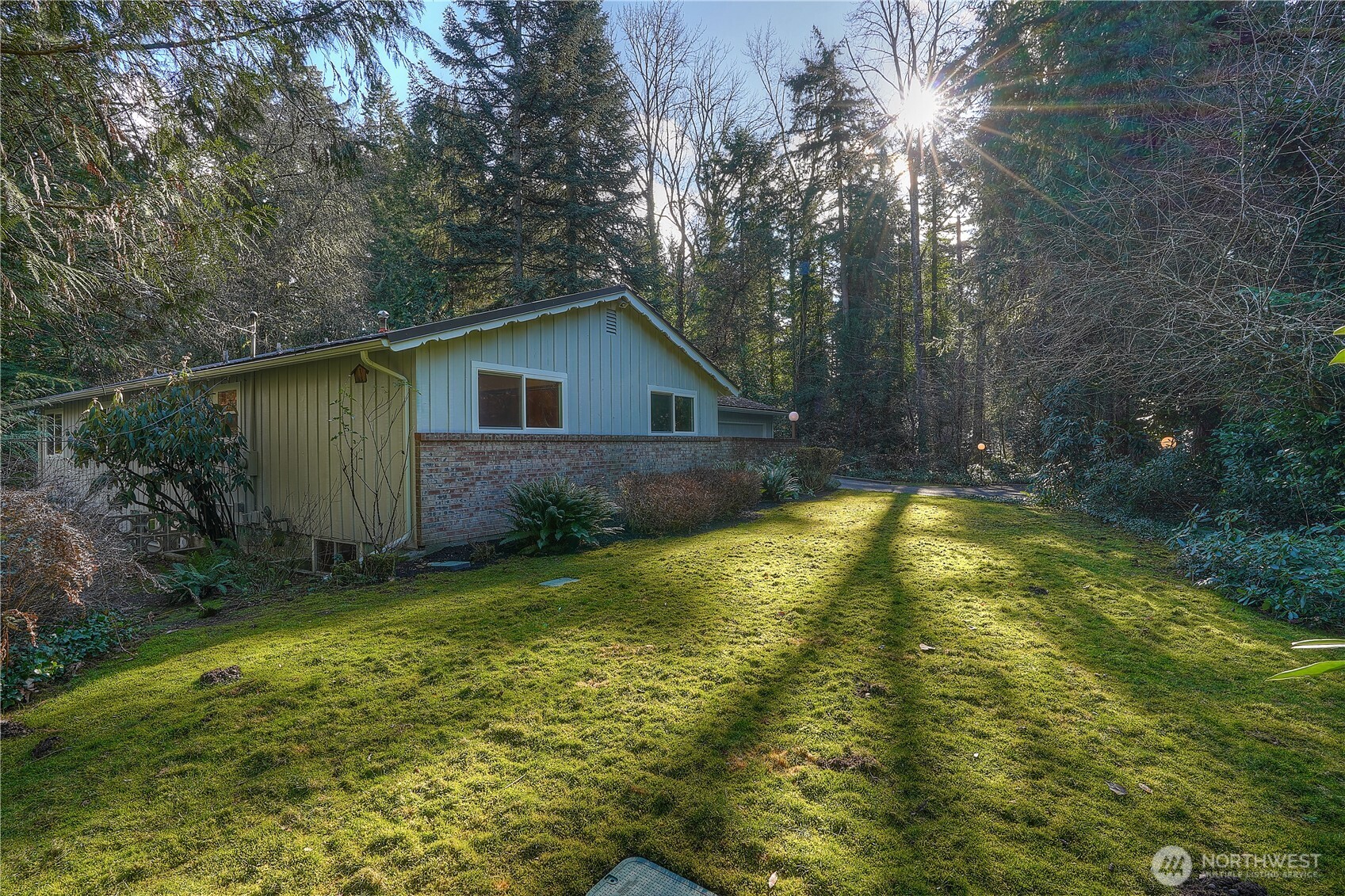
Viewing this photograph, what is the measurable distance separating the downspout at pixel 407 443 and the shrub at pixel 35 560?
3.35 meters

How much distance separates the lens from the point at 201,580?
6172 millimetres

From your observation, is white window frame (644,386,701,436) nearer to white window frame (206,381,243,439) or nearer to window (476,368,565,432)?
window (476,368,565,432)

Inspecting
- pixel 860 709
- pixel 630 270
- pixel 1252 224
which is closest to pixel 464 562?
pixel 860 709

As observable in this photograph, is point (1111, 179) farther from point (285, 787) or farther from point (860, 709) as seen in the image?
point (285, 787)

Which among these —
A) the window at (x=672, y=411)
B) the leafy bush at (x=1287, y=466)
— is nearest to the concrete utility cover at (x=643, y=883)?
the leafy bush at (x=1287, y=466)

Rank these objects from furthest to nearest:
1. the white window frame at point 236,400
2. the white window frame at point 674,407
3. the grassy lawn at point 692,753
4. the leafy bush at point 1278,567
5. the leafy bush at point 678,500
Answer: the white window frame at point 674,407
the white window frame at point 236,400
the leafy bush at point 678,500
the leafy bush at point 1278,567
the grassy lawn at point 692,753

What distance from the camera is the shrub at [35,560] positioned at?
12.4ft

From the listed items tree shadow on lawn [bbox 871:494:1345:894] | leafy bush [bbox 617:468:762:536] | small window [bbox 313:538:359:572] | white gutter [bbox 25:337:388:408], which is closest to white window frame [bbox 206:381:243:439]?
white gutter [bbox 25:337:388:408]

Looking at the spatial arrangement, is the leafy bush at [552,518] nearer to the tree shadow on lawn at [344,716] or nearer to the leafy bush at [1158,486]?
the tree shadow on lawn at [344,716]

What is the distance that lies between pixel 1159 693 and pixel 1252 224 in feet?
21.4

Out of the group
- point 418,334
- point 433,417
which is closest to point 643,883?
point 433,417

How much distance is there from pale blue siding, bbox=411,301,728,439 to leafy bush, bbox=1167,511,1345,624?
8249 millimetres

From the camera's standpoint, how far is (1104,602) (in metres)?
5.04

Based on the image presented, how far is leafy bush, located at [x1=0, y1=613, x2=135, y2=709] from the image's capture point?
3539 millimetres
